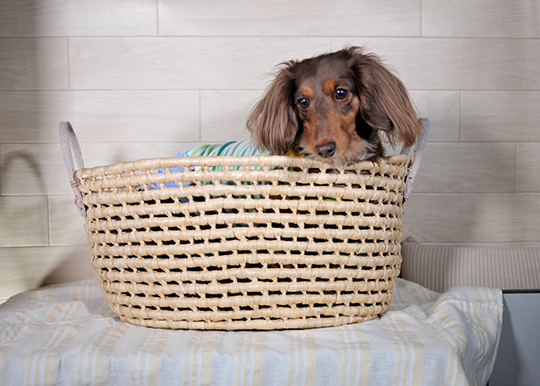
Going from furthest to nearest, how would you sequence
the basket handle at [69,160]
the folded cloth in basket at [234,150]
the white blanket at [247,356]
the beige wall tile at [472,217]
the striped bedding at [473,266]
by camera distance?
the beige wall tile at [472,217] < the striped bedding at [473,266] < the folded cloth in basket at [234,150] < the basket handle at [69,160] < the white blanket at [247,356]

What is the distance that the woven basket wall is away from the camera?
682 mm

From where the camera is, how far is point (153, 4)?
1.42m

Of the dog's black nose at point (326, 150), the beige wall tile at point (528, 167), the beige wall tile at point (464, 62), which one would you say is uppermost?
the beige wall tile at point (464, 62)

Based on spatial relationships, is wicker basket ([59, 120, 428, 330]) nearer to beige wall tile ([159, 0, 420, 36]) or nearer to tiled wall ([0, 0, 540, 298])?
tiled wall ([0, 0, 540, 298])

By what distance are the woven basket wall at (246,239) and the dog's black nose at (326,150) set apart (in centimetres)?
4

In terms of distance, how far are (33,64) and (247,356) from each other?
4.31 feet

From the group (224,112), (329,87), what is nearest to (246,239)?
(329,87)

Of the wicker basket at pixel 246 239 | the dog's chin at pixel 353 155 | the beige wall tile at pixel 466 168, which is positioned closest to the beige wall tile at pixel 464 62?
the beige wall tile at pixel 466 168

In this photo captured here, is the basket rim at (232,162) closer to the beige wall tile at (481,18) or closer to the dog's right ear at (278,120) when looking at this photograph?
the dog's right ear at (278,120)

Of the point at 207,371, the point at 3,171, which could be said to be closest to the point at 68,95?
the point at 3,171

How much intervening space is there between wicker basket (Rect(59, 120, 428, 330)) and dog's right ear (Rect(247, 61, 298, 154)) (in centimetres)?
15

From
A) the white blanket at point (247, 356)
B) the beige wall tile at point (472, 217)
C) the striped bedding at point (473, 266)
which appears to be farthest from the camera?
the beige wall tile at point (472, 217)

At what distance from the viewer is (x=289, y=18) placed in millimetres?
1440

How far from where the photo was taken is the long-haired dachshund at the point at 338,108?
2.64 feet
